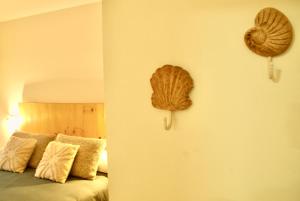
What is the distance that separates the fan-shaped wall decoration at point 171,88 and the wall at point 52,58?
2.16 meters

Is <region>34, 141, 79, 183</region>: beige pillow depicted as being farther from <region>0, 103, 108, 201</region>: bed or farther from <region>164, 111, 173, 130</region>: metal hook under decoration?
<region>164, 111, 173, 130</region>: metal hook under decoration

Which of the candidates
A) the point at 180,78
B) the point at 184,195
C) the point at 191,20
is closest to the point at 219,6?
the point at 191,20

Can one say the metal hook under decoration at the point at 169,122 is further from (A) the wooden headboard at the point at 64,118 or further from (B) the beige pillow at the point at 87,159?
(A) the wooden headboard at the point at 64,118

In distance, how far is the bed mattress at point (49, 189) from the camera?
2139 millimetres

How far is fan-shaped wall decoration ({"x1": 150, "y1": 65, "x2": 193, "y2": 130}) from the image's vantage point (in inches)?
35.7

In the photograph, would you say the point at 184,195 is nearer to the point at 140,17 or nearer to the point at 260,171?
the point at 260,171

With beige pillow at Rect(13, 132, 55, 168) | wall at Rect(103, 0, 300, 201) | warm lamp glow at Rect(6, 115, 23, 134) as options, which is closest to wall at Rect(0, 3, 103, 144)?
warm lamp glow at Rect(6, 115, 23, 134)

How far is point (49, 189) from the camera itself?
7.45ft

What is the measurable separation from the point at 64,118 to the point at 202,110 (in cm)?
269

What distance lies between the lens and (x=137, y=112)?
103 cm

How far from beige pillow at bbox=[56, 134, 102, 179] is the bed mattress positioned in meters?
0.07

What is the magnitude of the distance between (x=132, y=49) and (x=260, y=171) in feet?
2.03

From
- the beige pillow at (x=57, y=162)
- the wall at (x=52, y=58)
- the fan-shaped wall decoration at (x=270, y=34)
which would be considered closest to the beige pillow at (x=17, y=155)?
the beige pillow at (x=57, y=162)

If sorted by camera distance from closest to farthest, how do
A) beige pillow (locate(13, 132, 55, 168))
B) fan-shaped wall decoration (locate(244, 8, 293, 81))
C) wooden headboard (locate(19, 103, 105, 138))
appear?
fan-shaped wall decoration (locate(244, 8, 293, 81)) < beige pillow (locate(13, 132, 55, 168)) < wooden headboard (locate(19, 103, 105, 138))
